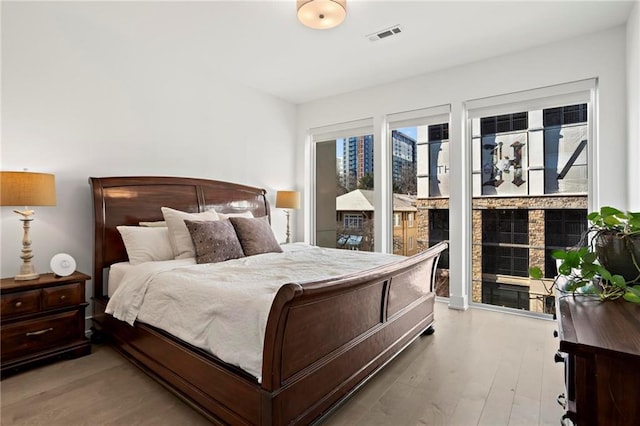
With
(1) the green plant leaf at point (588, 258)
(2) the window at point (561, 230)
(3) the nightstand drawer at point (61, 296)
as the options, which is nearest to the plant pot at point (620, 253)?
(1) the green plant leaf at point (588, 258)

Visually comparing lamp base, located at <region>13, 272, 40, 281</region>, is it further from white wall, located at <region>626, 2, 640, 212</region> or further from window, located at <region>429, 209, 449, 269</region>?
white wall, located at <region>626, 2, 640, 212</region>

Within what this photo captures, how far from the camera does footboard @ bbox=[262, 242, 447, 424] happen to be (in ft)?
4.88

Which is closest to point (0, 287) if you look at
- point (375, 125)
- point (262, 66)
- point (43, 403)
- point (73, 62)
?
point (43, 403)

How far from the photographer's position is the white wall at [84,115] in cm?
266

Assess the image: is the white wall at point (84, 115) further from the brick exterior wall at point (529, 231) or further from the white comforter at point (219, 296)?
the brick exterior wall at point (529, 231)

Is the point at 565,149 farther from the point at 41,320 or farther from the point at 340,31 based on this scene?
the point at 41,320

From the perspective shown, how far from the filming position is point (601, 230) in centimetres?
152

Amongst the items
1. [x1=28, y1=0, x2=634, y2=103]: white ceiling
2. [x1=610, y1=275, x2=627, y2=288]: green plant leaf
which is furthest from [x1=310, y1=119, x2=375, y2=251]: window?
[x1=610, y1=275, x2=627, y2=288]: green plant leaf

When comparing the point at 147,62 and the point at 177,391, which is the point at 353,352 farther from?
the point at 147,62

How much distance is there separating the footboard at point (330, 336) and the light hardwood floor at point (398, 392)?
0.57 ft

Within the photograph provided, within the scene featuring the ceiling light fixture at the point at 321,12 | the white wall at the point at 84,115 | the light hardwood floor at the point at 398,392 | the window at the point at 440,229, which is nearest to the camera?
the light hardwood floor at the point at 398,392

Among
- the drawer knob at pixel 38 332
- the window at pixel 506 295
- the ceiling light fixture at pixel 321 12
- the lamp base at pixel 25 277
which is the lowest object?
the window at pixel 506 295

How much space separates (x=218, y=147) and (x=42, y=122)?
1.77 m

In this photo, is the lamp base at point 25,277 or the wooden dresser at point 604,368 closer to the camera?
the wooden dresser at point 604,368
